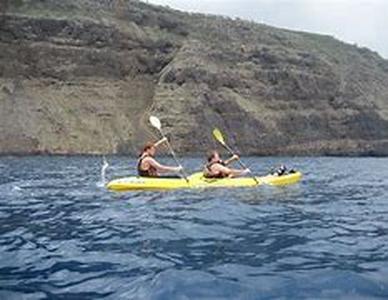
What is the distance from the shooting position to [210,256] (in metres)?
11.8

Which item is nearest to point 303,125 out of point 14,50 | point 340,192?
point 14,50

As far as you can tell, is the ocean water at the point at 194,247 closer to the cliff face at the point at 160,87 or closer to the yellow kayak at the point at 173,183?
the yellow kayak at the point at 173,183

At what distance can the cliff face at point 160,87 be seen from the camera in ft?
270

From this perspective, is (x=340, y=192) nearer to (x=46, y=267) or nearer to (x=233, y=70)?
(x=46, y=267)

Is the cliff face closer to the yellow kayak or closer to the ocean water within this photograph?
the yellow kayak

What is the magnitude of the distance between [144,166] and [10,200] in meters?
5.26

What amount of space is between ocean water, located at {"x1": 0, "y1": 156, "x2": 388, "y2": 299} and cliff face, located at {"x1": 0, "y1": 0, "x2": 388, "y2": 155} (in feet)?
193

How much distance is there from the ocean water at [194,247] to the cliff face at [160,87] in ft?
193

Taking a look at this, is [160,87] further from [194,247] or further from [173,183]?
[194,247]

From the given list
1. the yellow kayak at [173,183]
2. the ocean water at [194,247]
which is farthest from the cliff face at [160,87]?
the ocean water at [194,247]

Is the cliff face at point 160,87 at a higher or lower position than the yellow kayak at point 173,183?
higher

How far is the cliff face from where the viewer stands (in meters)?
82.2

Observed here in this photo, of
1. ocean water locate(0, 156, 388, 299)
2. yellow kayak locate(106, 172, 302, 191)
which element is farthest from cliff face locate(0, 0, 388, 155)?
ocean water locate(0, 156, 388, 299)

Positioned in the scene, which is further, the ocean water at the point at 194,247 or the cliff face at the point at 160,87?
the cliff face at the point at 160,87
